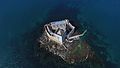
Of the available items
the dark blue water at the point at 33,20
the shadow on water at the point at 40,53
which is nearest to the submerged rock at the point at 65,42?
the shadow on water at the point at 40,53

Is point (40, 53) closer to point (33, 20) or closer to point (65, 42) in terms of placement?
point (65, 42)

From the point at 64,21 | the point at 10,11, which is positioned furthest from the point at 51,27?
the point at 10,11

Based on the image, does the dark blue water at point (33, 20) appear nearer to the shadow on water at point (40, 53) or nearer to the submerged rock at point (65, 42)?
the shadow on water at point (40, 53)

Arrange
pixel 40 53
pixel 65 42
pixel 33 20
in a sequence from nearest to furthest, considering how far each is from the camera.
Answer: pixel 40 53
pixel 65 42
pixel 33 20

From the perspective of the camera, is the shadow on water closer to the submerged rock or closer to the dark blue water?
the dark blue water

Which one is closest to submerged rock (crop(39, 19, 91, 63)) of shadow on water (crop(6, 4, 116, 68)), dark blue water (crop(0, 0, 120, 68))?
shadow on water (crop(6, 4, 116, 68))

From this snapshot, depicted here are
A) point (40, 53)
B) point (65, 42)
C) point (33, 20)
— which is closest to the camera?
point (40, 53)

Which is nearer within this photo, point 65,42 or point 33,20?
point 65,42

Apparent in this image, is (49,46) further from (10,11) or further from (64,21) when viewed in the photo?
(10,11)

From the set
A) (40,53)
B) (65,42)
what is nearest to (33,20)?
(65,42)
